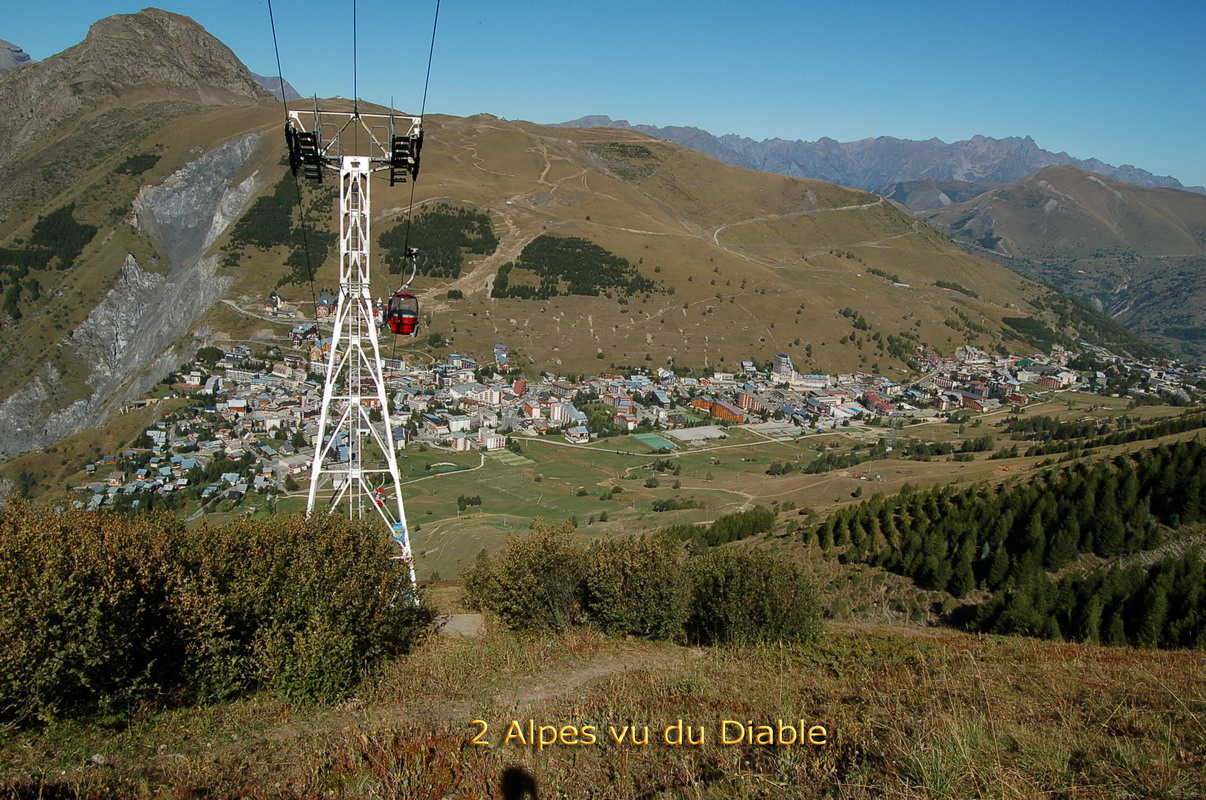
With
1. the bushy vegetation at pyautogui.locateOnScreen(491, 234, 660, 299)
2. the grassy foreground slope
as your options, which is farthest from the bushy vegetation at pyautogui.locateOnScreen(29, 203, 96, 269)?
the grassy foreground slope

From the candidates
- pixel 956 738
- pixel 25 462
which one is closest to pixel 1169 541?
pixel 956 738

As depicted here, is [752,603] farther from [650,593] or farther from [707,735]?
[707,735]

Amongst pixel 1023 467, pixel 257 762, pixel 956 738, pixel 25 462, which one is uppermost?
pixel 956 738

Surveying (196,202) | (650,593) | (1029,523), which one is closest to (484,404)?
(1029,523)

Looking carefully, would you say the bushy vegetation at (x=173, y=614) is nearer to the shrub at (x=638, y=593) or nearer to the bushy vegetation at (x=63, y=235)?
the shrub at (x=638, y=593)

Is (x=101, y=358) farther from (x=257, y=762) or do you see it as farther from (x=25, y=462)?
(x=257, y=762)

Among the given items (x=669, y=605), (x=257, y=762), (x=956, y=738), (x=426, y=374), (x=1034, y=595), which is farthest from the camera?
(x=426, y=374)

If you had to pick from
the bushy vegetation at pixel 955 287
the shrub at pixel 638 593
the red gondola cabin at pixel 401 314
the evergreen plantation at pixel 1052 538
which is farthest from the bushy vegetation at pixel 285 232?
the bushy vegetation at pixel 955 287
